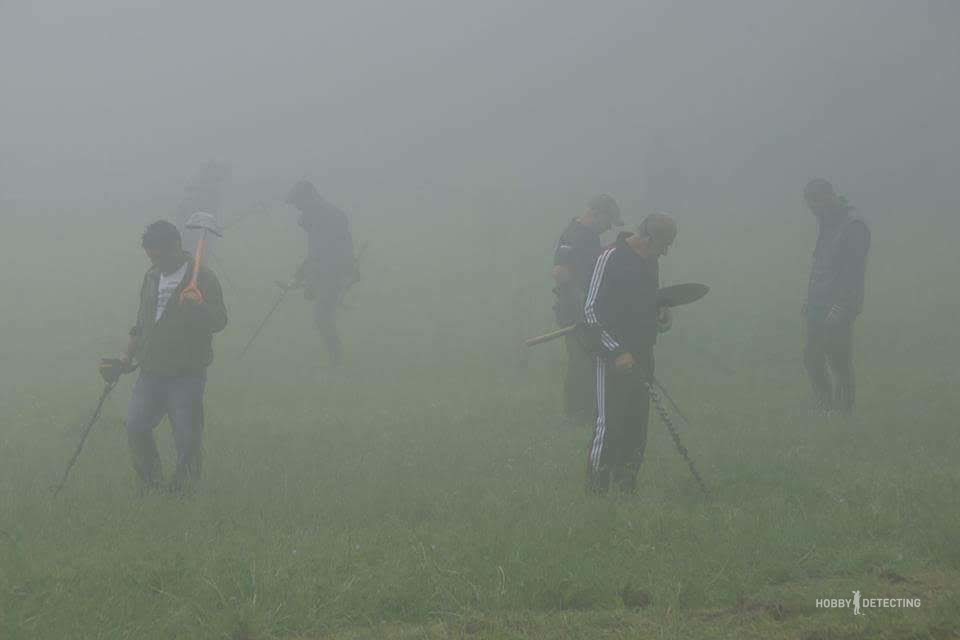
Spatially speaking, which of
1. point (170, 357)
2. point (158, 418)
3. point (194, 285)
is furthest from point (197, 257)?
point (158, 418)

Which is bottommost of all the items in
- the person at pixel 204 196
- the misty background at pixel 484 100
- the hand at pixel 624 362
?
the hand at pixel 624 362

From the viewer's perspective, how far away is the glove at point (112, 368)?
7531 mm

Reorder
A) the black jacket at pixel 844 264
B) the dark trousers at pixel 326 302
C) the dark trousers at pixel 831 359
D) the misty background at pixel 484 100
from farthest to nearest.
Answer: the misty background at pixel 484 100
the dark trousers at pixel 326 302
the dark trousers at pixel 831 359
the black jacket at pixel 844 264

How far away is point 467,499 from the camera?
23.3 feet

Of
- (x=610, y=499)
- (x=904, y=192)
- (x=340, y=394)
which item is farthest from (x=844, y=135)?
(x=610, y=499)

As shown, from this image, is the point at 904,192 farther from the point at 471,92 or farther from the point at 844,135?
the point at 471,92

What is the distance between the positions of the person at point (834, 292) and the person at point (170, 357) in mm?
6673

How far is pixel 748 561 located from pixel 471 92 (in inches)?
2380

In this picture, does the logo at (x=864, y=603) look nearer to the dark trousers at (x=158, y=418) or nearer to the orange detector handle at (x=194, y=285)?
the dark trousers at (x=158, y=418)

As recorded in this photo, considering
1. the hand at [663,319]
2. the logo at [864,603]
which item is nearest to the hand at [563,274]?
the hand at [663,319]

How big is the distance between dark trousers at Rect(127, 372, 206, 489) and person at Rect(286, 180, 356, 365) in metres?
6.63

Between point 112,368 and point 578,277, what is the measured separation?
4.90 m

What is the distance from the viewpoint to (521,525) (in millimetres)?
6188

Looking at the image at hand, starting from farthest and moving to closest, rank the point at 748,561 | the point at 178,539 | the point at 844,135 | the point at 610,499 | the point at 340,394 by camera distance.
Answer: the point at 844,135 → the point at 340,394 → the point at 610,499 → the point at 178,539 → the point at 748,561
